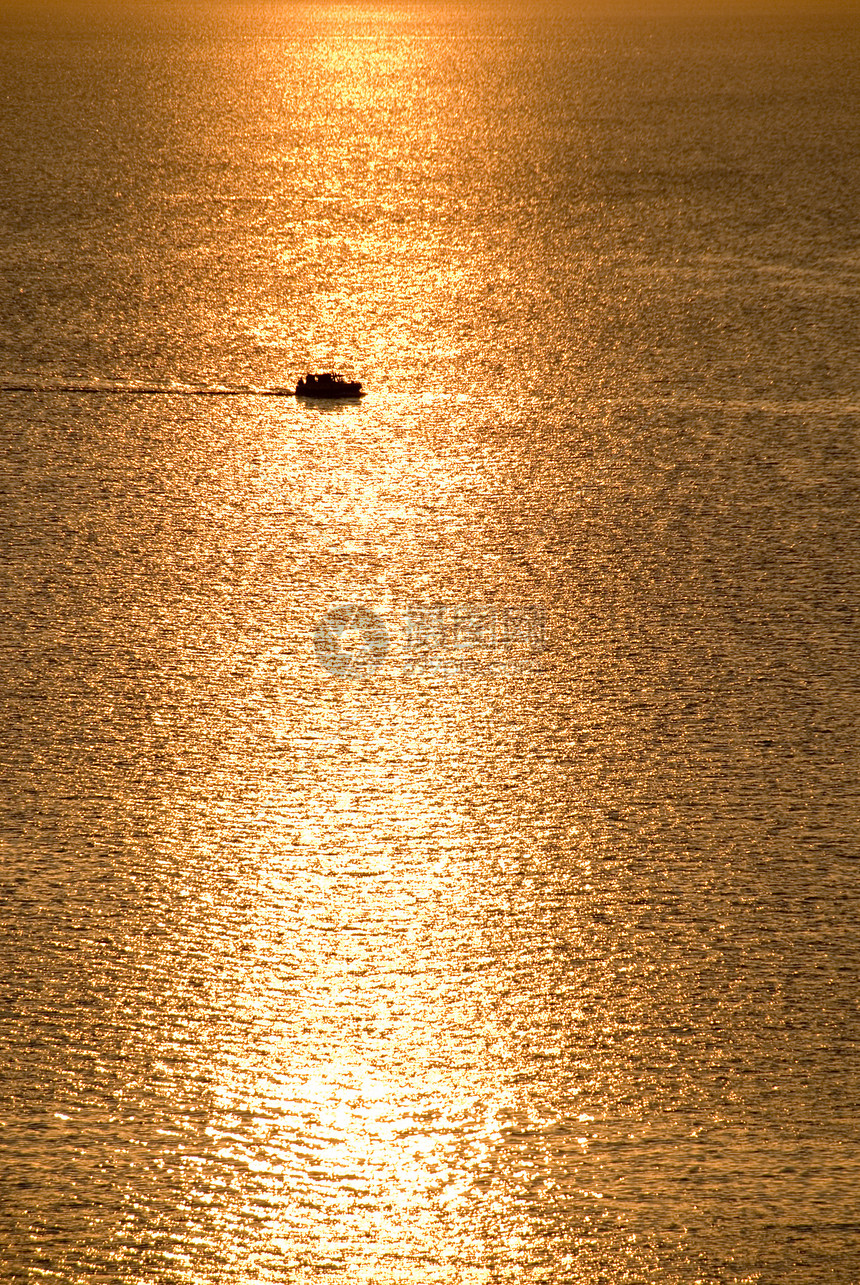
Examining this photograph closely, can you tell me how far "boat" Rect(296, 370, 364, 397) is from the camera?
2533 millimetres

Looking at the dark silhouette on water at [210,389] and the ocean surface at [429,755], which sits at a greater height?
the dark silhouette on water at [210,389]

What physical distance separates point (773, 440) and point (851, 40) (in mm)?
5427

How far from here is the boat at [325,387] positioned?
2.53 metres

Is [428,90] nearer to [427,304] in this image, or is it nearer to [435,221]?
[435,221]

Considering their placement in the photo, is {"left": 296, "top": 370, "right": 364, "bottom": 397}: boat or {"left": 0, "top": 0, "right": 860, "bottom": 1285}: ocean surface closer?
{"left": 0, "top": 0, "right": 860, "bottom": 1285}: ocean surface

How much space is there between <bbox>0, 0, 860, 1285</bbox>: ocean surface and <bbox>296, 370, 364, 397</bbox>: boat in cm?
9

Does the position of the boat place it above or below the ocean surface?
above

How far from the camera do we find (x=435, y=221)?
3674mm

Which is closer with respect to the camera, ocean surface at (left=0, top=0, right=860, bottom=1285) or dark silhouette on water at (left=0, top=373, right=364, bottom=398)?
ocean surface at (left=0, top=0, right=860, bottom=1285)

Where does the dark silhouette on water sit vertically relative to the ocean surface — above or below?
above

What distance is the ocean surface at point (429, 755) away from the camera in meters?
1.01

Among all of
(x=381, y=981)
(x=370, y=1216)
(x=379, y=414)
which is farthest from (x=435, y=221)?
(x=370, y=1216)

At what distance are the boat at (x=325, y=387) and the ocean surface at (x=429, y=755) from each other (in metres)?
0.09

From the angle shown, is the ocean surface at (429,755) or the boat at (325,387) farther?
the boat at (325,387)
